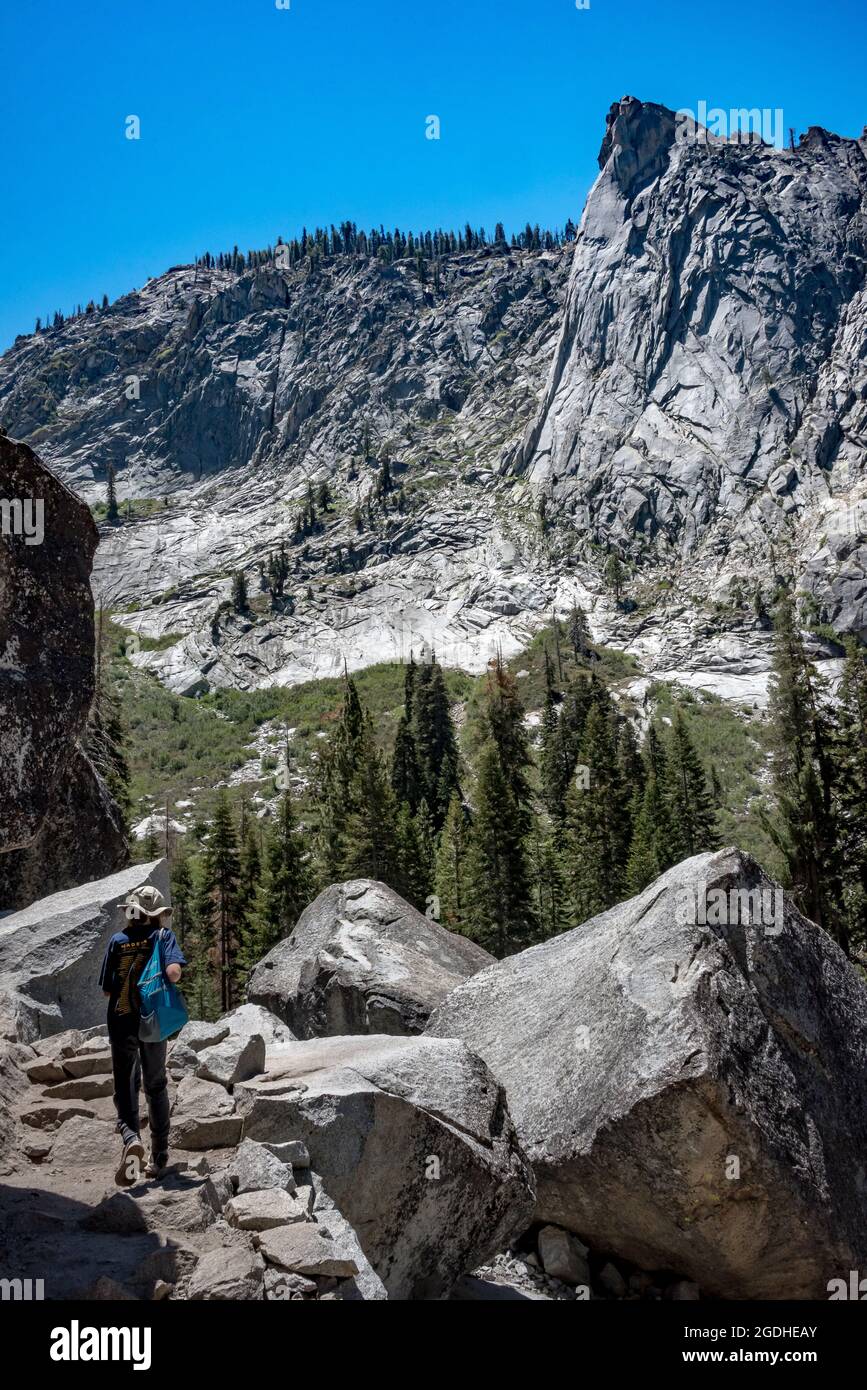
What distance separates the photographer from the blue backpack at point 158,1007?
848 centimetres

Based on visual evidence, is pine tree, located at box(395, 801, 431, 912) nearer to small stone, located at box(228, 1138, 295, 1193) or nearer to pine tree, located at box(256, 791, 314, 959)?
pine tree, located at box(256, 791, 314, 959)

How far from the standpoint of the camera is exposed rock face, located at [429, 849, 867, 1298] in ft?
35.4

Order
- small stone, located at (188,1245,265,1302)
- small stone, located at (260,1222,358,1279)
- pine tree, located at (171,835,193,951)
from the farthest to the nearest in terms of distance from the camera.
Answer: pine tree, located at (171,835,193,951) → small stone, located at (260,1222,358,1279) → small stone, located at (188,1245,265,1302)

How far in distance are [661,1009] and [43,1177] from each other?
6798mm

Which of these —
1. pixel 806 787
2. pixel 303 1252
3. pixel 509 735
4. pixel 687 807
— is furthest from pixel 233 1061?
pixel 509 735

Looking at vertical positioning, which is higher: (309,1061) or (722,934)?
(722,934)

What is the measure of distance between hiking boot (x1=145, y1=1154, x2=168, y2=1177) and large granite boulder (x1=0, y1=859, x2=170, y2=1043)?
193 inches

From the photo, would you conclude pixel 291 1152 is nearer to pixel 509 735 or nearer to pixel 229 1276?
pixel 229 1276

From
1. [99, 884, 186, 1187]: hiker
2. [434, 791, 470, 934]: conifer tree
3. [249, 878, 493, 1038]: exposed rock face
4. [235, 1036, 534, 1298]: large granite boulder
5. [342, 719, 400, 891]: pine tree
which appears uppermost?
[99, 884, 186, 1187]: hiker

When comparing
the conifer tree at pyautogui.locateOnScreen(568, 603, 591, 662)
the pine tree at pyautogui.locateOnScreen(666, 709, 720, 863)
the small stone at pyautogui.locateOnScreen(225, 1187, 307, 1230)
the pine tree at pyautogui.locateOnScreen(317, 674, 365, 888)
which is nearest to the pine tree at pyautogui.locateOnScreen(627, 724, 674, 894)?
the pine tree at pyautogui.locateOnScreen(666, 709, 720, 863)

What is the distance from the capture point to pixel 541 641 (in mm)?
146125

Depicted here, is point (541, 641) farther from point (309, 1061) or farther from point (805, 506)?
point (309, 1061)

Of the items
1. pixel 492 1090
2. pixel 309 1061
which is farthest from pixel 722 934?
pixel 309 1061

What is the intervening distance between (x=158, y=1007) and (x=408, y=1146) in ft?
A: 10.3
